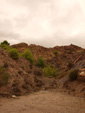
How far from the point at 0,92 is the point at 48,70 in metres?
34.5

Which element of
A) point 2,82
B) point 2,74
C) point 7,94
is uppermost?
point 2,74

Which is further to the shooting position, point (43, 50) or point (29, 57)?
point (43, 50)

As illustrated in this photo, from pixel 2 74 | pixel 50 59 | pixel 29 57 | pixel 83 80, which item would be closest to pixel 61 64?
pixel 50 59

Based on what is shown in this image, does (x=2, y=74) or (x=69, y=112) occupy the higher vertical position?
(x=2, y=74)

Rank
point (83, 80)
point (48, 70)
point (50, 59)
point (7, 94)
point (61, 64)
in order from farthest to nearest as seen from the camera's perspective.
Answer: point (50, 59) → point (61, 64) → point (48, 70) → point (83, 80) → point (7, 94)

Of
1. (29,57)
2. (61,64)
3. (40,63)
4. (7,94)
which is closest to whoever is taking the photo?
(7,94)

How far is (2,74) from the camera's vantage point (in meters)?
15.7

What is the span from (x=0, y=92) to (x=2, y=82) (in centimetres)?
170

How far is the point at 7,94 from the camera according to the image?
13.4 metres

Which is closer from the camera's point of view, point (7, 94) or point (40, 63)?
point (7, 94)

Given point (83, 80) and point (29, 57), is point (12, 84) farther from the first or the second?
point (29, 57)

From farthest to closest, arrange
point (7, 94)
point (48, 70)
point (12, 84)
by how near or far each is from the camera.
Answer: point (48, 70) → point (12, 84) → point (7, 94)

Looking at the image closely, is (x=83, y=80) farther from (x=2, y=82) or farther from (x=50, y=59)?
(x=50, y=59)

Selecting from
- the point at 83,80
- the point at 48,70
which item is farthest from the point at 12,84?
the point at 48,70
